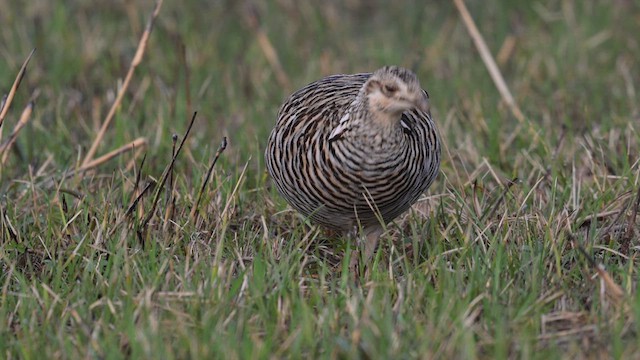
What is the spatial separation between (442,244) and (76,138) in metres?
2.37

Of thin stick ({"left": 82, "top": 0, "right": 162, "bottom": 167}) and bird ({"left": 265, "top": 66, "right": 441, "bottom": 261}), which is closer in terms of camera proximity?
bird ({"left": 265, "top": 66, "right": 441, "bottom": 261})

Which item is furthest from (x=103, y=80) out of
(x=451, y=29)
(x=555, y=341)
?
(x=555, y=341)

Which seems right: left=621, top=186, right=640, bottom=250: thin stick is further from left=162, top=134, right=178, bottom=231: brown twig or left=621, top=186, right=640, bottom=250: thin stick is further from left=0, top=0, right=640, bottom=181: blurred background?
left=162, top=134, right=178, bottom=231: brown twig

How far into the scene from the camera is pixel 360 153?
3.80m

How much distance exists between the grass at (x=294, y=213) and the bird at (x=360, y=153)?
Result: 17 cm

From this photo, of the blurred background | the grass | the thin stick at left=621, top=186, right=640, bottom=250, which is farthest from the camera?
the blurred background

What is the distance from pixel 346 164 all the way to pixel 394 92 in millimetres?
327

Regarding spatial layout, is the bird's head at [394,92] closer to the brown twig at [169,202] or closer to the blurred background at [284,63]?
the brown twig at [169,202]

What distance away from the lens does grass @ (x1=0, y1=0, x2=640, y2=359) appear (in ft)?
11.0

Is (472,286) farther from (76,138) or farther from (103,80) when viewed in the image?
(103,80)

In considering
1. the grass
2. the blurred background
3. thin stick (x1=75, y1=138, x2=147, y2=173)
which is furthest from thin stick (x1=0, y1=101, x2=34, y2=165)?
the blurred background

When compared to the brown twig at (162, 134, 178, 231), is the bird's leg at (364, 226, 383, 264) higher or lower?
lower

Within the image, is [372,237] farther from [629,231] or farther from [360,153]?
[629,231]

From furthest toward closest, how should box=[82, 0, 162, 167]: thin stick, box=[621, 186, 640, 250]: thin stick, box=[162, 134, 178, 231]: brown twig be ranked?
box=[82, 0, 162, 167]: thin stick → box=[162, 134, 178, 231]: brown twig → box=[621, 186, 640, 250]: thin stick
